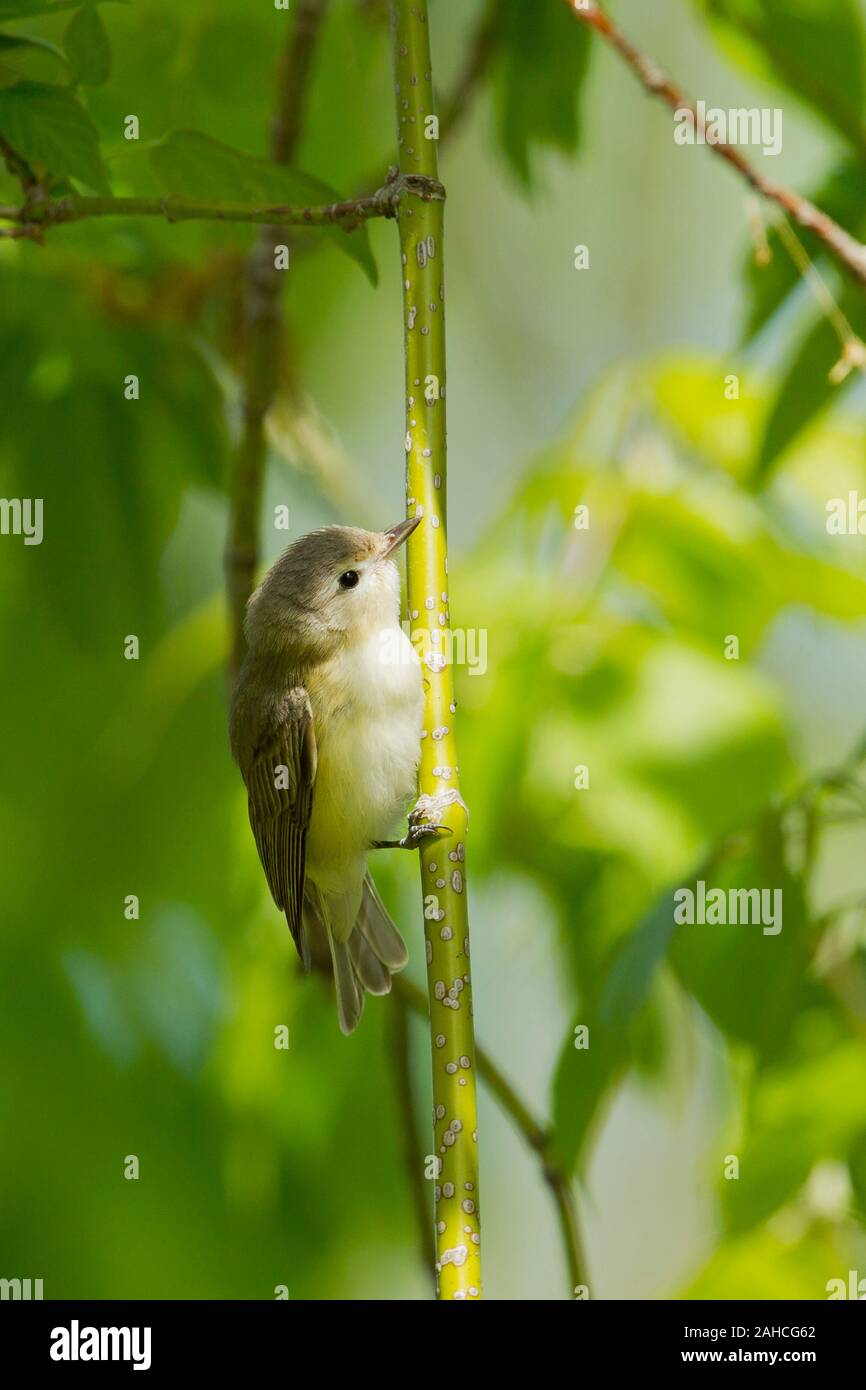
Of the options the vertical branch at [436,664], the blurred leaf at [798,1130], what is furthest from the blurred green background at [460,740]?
the vertical branch at [436,664]

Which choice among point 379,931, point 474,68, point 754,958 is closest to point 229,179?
point 754,958

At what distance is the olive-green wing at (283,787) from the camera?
10.9ft

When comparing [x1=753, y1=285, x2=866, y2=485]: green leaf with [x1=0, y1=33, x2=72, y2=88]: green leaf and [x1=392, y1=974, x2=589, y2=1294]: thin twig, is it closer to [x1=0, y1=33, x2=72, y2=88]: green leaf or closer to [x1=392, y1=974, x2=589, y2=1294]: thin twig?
[x1=392, y1=974, x2=589, y2=1294]: thin twig

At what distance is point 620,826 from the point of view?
317cm

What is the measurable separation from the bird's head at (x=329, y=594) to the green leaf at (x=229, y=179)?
3.67ft

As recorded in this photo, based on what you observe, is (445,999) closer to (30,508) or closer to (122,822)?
(30,508)

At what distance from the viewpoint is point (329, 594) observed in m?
3.50

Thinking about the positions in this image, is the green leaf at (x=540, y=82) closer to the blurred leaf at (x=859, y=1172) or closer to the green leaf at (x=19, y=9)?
the green leaf at (x=19, y=9)

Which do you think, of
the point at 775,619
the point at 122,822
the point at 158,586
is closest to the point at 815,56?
the point at 775,619

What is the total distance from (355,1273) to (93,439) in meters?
2.63

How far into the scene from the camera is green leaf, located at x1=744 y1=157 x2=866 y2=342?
3125 mm

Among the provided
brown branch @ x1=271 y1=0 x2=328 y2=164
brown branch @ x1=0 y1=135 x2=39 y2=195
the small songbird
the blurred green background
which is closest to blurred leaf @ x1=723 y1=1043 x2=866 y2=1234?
the blurred green background

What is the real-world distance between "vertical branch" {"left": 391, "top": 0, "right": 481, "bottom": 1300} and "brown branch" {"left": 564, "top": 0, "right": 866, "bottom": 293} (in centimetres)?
66

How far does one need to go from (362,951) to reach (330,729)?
0.59m
